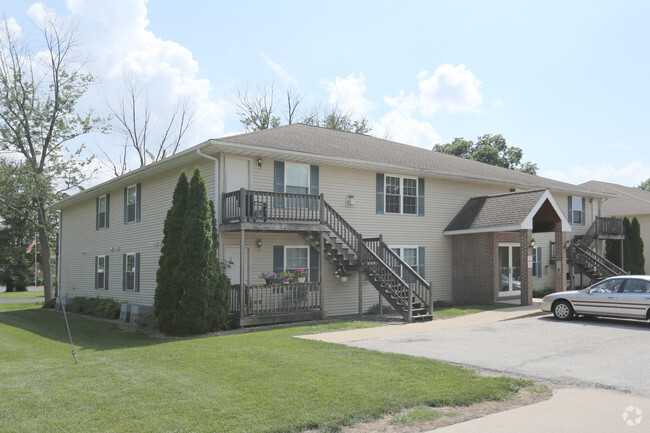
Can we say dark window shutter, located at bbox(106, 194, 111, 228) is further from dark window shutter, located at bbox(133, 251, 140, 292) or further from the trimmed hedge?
dark window shutter, located at bbox(133, 251, 140, 292)

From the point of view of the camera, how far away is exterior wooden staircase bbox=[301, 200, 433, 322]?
15.8 m

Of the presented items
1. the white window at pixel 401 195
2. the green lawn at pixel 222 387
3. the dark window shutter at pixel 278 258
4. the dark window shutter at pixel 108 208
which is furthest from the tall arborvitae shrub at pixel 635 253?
the dark window shutter at pixel 108 208

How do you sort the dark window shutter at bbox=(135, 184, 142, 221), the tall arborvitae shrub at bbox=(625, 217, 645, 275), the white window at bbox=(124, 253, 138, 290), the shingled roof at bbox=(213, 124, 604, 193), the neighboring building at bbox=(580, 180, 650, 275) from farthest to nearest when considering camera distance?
the neighboring building at bbox=(580, 180, 650, 275) < the tall arborvitae shrub at bbox=(625, 217, 645, 275) < the dark window shutter at bbox=(135, 184, 142, 221) < the white window at bbox=(124, 253, 138, 290) < the shingled roof at bbox=(213, 124, 604, 193)

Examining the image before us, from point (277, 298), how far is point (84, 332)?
5.54 meters

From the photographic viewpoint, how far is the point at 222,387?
7320mm

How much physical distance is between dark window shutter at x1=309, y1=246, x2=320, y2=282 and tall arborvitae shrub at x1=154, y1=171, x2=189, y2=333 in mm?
4706

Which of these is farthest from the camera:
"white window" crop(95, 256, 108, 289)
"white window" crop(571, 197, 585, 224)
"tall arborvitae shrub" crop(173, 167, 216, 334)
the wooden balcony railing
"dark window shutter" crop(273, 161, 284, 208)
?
"white window" crop(571, 197, 585, 224)

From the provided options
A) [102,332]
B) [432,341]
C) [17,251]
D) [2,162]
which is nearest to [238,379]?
[432,341]

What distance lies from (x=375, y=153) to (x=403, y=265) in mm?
5588

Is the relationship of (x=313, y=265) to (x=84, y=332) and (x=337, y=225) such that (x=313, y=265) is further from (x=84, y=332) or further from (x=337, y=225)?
(x=84, y=332)

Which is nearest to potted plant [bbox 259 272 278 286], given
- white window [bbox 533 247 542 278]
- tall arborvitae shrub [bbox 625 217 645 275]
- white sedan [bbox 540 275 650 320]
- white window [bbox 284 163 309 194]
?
white window [bbox 284 163 309 194]

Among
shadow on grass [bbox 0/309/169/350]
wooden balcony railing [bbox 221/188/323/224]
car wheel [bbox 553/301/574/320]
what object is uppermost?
wooden balcony railing [bbox 221/188/323/224]

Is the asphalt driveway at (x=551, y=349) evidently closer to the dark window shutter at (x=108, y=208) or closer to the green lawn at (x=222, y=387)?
the green lawn at (x=222, y=387)

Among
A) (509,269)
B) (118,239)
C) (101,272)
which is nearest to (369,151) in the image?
(509,269)
